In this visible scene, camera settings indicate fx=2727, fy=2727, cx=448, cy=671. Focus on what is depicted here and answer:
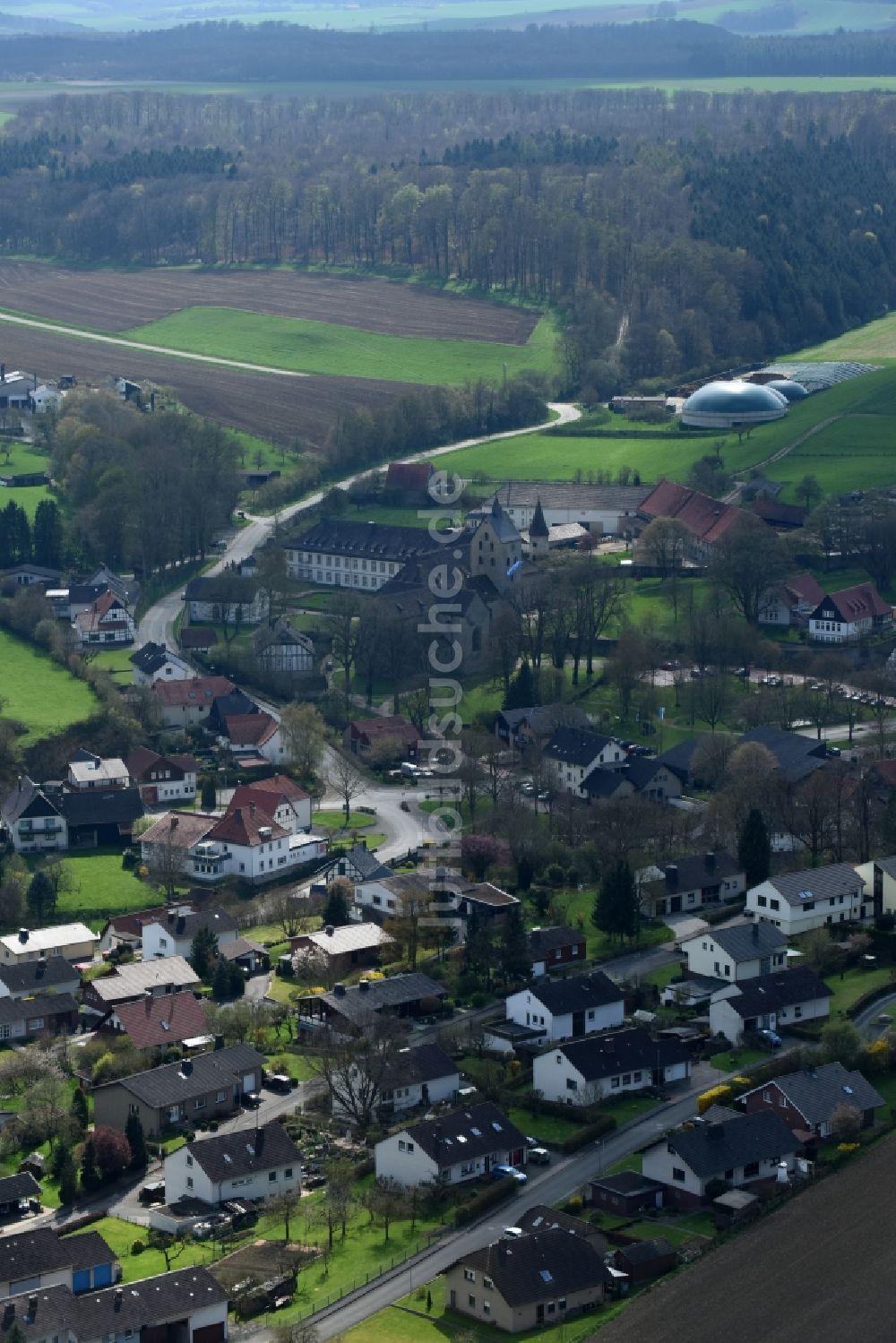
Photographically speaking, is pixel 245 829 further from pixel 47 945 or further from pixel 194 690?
pixel 194 690

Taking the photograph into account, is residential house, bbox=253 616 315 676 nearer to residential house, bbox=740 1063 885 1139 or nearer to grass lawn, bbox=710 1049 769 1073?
grass lawn, bbox=710 1049 769 1073

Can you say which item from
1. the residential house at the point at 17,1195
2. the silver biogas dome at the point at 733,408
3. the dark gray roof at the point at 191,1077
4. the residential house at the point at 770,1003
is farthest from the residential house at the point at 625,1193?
the silver biogas dome at the point at 733,408

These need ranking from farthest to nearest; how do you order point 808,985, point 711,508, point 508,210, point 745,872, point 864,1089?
point 508,210
point 711,508
point 745,872
point 808,985
point 864,1089

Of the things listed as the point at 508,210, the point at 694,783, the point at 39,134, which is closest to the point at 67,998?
the point at 694,783

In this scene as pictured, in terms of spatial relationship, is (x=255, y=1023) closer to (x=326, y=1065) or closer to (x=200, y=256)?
(x=326, y=1065)

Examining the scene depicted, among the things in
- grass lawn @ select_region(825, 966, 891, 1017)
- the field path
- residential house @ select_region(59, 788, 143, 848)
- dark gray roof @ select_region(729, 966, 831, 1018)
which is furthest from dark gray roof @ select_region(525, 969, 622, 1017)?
the field path
